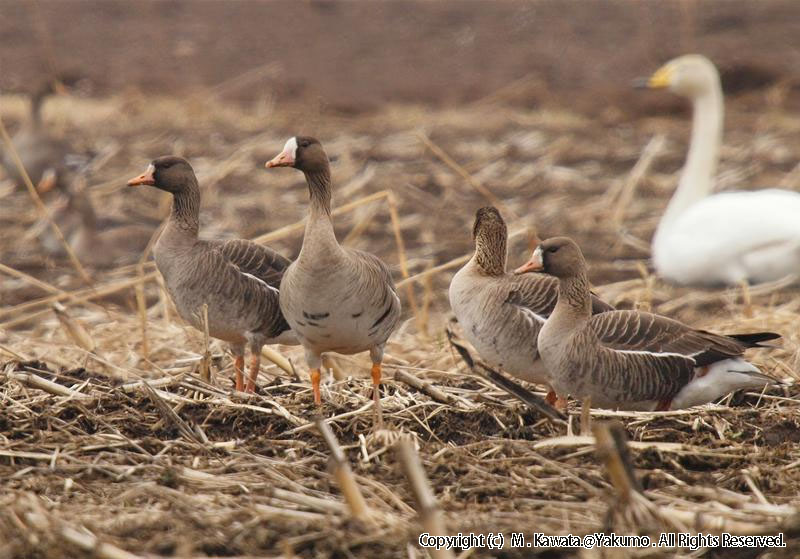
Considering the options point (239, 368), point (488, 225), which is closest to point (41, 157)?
point (239, 368)

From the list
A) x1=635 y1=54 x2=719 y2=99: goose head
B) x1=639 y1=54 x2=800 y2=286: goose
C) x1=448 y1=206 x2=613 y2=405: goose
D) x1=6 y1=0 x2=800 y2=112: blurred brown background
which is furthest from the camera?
x1=6 y1=0 x2=800 y2=112: blurred brown background

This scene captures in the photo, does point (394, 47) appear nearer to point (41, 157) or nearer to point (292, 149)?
point (41, 157)

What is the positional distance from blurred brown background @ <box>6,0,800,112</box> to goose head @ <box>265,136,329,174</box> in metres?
11.4

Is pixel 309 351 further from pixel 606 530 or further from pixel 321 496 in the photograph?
→ pixel 606 530

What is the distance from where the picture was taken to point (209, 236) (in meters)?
12.6

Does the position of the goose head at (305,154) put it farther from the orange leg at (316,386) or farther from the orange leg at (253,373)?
the orange leg at (253,373)

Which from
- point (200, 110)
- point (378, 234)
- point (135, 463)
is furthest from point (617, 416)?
point (200, 110)

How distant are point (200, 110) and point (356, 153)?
3.76 m

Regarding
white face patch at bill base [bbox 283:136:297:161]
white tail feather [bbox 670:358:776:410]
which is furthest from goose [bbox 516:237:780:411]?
white face patch at bill base [bbox 283:136:297:161]

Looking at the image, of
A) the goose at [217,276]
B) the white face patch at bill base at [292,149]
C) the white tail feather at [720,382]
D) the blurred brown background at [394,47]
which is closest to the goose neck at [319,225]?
the white face patch at bill base at [292,149]

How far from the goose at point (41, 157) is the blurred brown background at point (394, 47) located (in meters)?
3.93

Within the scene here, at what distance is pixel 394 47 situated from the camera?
22.5 meters

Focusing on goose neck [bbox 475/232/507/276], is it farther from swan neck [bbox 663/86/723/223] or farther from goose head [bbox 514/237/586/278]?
swan neck [bbox 663/86/723/223]

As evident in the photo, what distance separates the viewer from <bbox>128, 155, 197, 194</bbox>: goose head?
7508 mm
